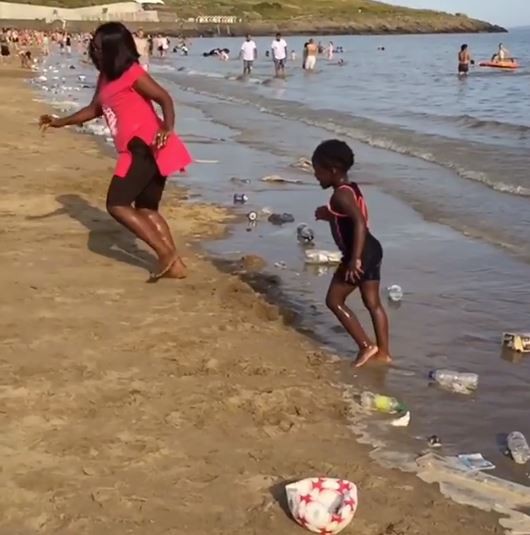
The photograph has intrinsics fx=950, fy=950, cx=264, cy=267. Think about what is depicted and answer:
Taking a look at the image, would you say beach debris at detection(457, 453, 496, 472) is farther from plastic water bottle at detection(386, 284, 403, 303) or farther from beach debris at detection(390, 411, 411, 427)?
plastic water bottle at detection(386, 284, 403, 303)

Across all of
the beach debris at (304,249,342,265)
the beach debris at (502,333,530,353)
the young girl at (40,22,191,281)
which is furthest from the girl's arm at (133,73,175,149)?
the beach debris at (502,333,530,353)

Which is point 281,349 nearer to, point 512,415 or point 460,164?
point 512,415

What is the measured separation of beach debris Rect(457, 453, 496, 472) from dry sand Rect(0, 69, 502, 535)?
0.32 m

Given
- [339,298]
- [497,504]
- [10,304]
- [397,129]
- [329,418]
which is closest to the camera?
[497,504]

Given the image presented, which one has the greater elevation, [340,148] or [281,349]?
[340,148]

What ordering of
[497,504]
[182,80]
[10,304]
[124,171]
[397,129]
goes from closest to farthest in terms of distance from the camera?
[497,504] < [10,304] < [124,171] < [397,129] < [182,80]

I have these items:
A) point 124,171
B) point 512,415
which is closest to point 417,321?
point 512,415

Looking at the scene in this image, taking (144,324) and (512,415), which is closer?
(512,415)

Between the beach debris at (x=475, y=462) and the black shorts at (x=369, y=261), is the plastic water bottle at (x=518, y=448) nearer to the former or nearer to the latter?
the beach debris at (x=475, y=462)

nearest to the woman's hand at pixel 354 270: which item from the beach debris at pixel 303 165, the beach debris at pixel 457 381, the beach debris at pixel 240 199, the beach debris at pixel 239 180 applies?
the beach debris at pixel 457 381

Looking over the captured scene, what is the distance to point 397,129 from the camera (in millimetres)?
19141

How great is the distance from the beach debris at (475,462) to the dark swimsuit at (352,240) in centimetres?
146

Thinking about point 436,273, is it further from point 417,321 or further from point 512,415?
point 512,415

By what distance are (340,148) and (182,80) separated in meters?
32.5
